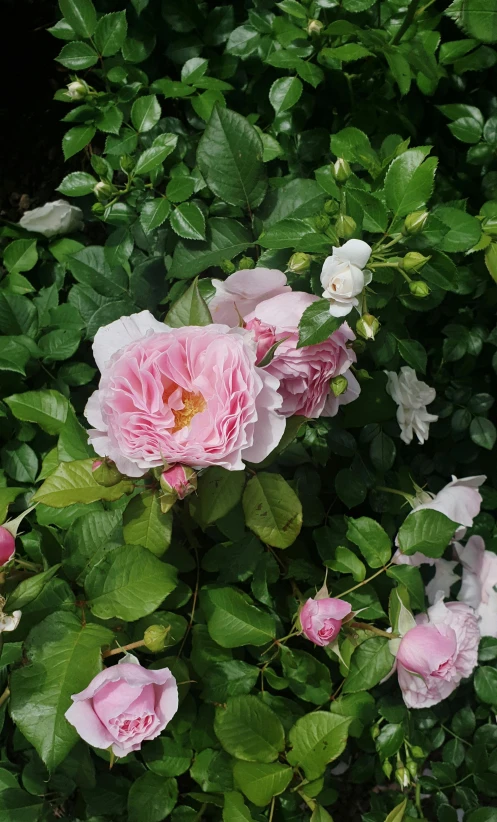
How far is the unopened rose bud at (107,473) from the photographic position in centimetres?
83

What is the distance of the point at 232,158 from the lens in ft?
3.62

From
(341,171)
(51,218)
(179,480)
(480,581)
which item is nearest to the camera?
(179,480)

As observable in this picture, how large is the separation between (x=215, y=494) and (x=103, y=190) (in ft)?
2.23

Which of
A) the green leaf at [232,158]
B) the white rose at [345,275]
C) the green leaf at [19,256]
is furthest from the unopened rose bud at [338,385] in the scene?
the green leaf at [19,256]

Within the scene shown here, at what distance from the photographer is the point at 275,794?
101 centimetres

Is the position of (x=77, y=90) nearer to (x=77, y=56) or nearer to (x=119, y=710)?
(x=77, y=56)

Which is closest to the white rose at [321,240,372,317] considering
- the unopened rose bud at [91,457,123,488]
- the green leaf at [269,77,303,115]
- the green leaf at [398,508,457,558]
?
the unopened rose bud at [91,457,123,488]

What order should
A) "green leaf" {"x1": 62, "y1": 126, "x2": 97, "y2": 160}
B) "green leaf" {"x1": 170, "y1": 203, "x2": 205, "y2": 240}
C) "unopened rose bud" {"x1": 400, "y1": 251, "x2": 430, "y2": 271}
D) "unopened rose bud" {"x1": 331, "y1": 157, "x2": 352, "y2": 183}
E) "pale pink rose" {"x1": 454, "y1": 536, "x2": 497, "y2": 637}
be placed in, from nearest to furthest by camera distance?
"unopened rose bud" {"x1": 400, "y1": 251, "x2": 430, "y2": 271} → "unopened rose bud" {"x1": 331, "y1": 157, "x2": 352, "y2": 183} → "green leaf" {"x1": 170, "y1": 203, "x2": 205, "y2": 240} → "green leaf" {"x1": 62, "y1": 126, "x2": 97, "y2": 160} → "pale pink rose" {"x1": 454, "y1": 536, "x2": 497, "y2": 637}

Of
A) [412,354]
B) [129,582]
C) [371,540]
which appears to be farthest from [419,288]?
[129,582]

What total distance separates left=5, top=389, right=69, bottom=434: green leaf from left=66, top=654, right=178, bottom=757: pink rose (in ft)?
1.68

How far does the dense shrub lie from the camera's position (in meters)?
0.82

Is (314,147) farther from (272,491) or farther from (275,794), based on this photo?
(275,794)

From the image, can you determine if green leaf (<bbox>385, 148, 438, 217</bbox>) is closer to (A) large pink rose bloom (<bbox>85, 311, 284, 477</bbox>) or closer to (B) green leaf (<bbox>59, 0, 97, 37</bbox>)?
(A) large pink rose bloom (<bbox>85, 311, 284, 477</bbox>)

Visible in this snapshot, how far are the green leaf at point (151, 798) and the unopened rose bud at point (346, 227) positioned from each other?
0.98 m
